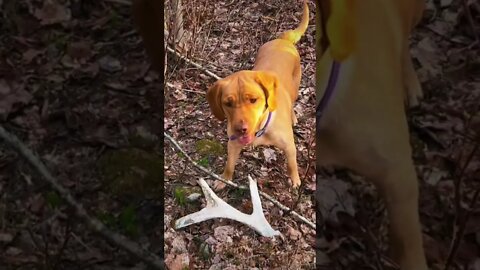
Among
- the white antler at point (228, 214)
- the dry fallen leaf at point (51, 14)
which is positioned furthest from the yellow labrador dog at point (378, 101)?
the dry fallen leaf at point (51, 14)

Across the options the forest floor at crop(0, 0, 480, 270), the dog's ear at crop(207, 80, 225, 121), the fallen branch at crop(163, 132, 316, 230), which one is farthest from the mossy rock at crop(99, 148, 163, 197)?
the dog's ear at crop(207, 80, 225, 121)

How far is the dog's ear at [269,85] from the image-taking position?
3059 millimetres

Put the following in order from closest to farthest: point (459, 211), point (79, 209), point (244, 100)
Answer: point (459, 211) → point (79, 209) → point (244, 100)

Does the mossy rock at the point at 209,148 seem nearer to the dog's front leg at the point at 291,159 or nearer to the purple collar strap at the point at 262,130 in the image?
the purple collar strap at the point at 262,130

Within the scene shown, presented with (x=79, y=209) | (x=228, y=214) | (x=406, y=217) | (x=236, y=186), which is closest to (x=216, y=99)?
(x=236, y=186)

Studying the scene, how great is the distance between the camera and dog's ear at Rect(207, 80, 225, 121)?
10.1ft

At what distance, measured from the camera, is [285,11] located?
3.16m

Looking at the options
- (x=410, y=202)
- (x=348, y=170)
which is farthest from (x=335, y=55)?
(x=410, y=202)

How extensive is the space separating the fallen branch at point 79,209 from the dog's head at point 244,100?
637 mm

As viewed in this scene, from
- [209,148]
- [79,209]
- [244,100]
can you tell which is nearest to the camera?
[79,209]

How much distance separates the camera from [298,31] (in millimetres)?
3135

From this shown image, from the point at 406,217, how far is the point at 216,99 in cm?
95

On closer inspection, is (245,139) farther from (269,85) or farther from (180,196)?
(180,196)

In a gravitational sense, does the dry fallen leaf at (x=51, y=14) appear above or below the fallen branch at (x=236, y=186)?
above
